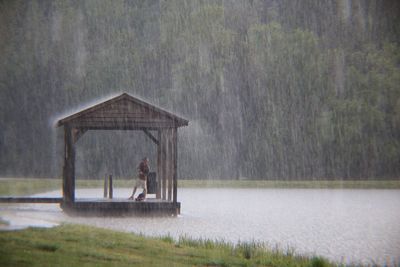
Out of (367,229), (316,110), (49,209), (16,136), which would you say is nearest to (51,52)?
(16,136)

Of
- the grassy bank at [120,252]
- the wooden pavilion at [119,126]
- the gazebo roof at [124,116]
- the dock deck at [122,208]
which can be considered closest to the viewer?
the grassy bank at [120,252]

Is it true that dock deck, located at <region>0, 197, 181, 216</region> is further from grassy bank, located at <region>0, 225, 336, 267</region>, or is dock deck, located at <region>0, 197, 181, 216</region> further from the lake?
grassy bank, located at <region>0, 225, 336, 267</region>

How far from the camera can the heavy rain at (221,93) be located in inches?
1943

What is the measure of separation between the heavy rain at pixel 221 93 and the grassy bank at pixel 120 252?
26995 millimetres

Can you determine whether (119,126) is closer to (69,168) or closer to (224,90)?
(69,168)

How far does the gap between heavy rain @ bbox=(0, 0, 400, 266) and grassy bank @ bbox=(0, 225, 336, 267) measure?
26995 mm

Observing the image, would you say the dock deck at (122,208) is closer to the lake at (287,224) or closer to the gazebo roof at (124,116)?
the lake at (287,224)

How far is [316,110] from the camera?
50.5 metres

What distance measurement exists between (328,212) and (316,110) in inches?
1072

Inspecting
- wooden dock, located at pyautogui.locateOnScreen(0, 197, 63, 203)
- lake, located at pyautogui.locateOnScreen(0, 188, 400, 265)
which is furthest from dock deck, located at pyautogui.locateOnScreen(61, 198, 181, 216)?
wooden dock, located at pyautogui.locateOnScreen(0, 197, 63, 203)

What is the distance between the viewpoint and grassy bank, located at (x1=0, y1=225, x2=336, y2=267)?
10.3m

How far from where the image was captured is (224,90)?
51062 mm

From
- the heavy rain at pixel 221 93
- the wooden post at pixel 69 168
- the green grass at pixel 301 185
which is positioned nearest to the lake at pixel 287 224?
the wooden post at pixel 69 168

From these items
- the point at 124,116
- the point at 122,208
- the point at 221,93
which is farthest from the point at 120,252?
the point at 221,93
